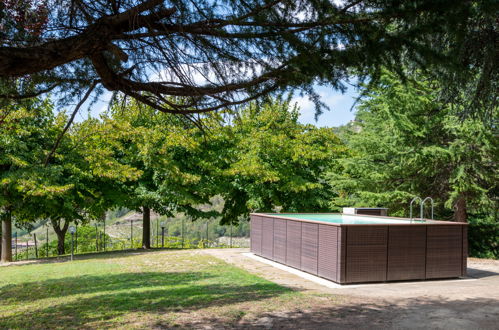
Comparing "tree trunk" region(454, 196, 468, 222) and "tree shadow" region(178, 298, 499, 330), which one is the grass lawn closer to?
"tree shadow" region(178, 298, 499, 330)

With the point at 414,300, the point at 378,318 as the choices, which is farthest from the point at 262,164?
the point at 378,318

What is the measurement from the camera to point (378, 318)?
19.8ft

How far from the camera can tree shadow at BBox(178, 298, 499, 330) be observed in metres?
5.66

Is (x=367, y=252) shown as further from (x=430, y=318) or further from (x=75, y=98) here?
(x=75, y=98)

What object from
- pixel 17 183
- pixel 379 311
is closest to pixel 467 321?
pixel 379 311

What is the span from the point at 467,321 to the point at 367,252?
10.9 ft

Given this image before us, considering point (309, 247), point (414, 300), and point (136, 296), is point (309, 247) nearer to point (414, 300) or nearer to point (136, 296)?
point (414, 300)

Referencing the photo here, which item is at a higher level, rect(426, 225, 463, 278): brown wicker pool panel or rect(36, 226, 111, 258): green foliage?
rect(426, 225, 463, 278): brown wicker pool panel

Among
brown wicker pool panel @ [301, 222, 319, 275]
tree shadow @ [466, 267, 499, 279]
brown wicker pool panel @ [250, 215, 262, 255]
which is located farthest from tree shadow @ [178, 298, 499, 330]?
brown wicker pool panel @ [250, 215, 262, 255]

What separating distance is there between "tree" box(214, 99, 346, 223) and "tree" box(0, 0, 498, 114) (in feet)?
42.9

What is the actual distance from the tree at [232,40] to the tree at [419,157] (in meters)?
9.06

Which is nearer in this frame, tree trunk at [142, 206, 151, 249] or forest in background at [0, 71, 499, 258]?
forest in background at [0, 71, 499, 258]

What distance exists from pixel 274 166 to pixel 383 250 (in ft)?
34.1

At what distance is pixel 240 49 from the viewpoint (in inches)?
172
